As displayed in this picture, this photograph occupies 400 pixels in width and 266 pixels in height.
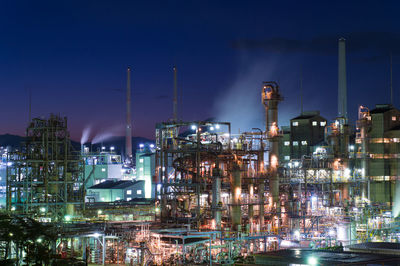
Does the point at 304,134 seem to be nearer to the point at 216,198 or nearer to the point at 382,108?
the point at 382,108

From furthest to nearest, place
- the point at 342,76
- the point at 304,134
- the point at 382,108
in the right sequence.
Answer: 1. the point at 304,134
2. the point at 342,76
3. the point at 382,108

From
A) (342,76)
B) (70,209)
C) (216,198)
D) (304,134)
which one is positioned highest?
(342,76)

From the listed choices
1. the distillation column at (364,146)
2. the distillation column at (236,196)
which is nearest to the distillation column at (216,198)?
the distillation column at (236,196)

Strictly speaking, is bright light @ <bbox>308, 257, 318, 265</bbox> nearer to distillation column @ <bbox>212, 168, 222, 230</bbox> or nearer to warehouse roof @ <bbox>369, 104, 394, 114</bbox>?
distillation column @ <bbox>212, 168, 222, 230</bbox>

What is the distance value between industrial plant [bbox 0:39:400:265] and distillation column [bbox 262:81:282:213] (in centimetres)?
12

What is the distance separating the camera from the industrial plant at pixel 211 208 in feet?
136

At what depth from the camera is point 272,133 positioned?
58.7 meters

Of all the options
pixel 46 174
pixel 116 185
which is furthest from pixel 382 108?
pixel 46 174

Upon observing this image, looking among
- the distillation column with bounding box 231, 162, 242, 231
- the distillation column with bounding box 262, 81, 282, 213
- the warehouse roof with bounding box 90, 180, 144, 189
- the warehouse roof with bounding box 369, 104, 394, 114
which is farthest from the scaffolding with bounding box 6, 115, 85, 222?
the warehouse roof with bounding box 369, 104, 394, 114

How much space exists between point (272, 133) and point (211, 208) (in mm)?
14060

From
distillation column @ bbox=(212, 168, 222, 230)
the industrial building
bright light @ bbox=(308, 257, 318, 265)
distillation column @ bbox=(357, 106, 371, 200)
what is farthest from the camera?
the industrial building

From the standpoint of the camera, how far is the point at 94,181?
334 ft

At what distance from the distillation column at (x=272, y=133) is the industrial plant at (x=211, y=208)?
12 cm

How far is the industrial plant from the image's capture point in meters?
41.3
